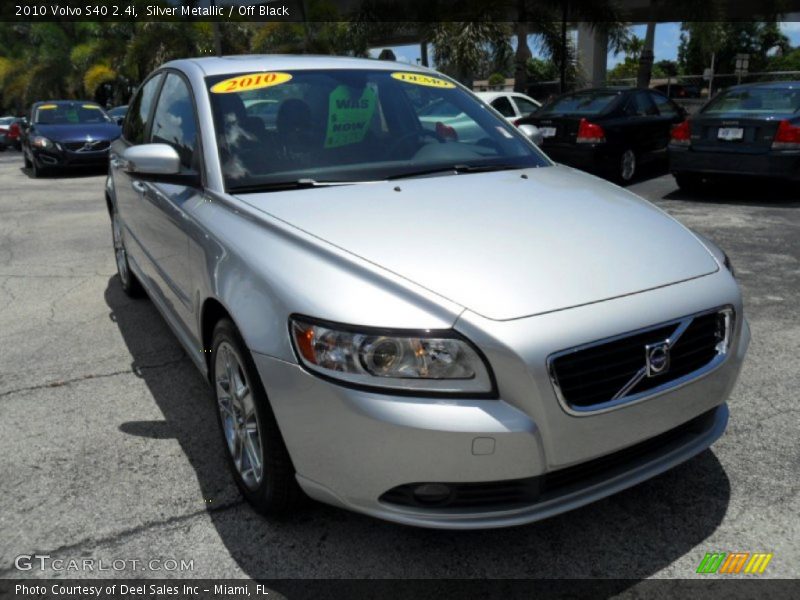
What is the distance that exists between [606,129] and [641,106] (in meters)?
1.39

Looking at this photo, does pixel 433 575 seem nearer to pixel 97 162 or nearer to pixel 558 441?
pixel 558 441

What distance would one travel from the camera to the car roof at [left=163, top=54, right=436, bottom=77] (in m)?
3.80

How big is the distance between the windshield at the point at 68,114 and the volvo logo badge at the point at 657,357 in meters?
15.7

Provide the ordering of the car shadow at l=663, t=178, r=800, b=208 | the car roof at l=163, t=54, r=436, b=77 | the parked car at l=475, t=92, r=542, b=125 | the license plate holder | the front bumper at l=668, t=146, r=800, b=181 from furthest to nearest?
the parked car at l=475, t=92, r=542, b=125 → the car shadow at l=663, t=178, r=800, b=208 → the license plate holder → the front bumper at l=668, t=146, r=800, b=181 → the car roof at l=163, t=54, r=436, b=77

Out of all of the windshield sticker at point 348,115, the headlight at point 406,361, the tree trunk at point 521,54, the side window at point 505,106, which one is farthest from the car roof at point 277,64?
the tree trunk at point 521,54

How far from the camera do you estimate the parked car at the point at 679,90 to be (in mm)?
34312

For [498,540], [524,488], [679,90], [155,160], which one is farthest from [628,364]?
[679,90]

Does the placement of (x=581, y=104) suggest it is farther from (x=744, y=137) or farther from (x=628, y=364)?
(x=628, y=364)

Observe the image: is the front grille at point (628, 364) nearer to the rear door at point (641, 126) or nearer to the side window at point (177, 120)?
the side window at point (177, 120)

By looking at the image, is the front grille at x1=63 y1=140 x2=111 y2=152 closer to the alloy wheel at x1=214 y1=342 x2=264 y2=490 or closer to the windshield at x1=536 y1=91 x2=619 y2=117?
the windshield at x1=536 y1=91 x2=619 y2=117

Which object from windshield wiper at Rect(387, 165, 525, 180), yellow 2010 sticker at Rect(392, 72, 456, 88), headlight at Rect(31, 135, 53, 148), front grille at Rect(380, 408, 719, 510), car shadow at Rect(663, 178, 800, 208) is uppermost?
yellow 2010 sticker at Rect(392, 72, 456, 88)

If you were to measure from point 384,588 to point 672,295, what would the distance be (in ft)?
4.40

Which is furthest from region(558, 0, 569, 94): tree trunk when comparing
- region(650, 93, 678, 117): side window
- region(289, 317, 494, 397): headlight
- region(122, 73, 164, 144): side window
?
region(289, 317, 494, 397): headlight
